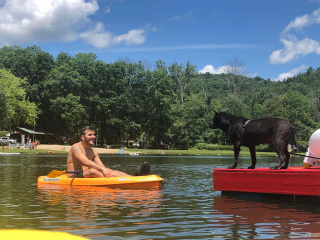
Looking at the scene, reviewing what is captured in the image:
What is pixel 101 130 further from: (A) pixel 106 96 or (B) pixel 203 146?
(B) pixel 203 146

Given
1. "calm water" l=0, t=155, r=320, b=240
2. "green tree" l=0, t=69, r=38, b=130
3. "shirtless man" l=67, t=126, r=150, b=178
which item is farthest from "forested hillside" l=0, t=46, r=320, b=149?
"calm water" l=0, t=155, r=320, b=240

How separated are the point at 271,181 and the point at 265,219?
76.7 inches

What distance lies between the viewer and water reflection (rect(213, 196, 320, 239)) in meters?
5.98

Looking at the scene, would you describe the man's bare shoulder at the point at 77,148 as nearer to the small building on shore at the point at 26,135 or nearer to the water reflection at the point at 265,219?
the water reflection at the point at 265,219

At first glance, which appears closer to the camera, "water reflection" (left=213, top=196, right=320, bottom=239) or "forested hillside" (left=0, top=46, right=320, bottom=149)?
"water reflection" (left=213, top=196, right=320, bottom=239)

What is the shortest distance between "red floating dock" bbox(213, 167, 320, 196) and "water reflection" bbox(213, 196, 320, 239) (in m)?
0.32

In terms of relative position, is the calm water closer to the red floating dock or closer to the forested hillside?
the red floating dock

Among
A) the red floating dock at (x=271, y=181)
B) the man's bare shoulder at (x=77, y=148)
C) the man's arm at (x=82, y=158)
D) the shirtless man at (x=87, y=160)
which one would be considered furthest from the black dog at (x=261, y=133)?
the man's bare shoulder at (x=77, y=148)

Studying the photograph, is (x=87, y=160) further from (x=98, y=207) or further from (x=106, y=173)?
(x=98, y=207)

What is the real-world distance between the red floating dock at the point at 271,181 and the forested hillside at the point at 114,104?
2267 inches

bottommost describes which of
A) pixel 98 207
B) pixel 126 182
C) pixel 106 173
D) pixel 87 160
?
pixel 98 207

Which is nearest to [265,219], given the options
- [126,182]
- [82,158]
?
[126,182]

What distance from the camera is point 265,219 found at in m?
7.15

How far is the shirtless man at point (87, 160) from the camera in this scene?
11469mm
